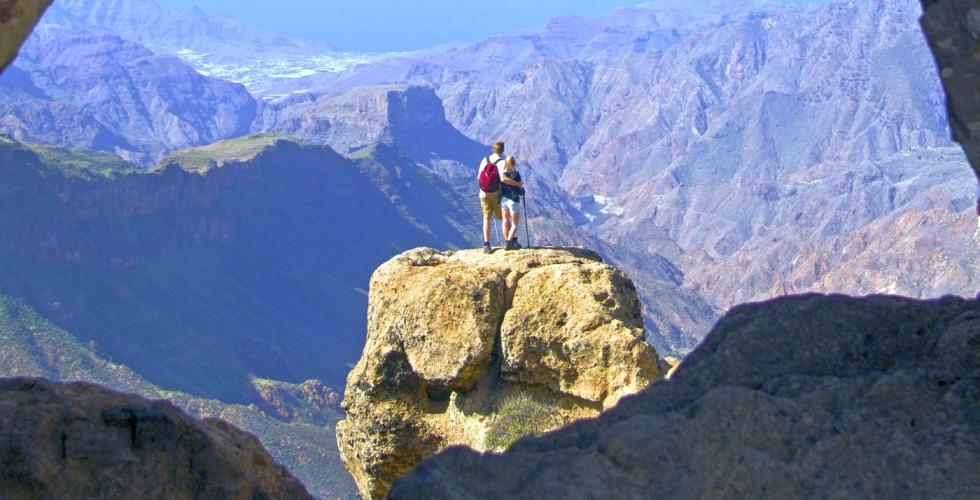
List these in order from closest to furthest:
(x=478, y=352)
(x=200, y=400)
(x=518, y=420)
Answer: (x=518, y=420) → (x=478, y=352) → (x=200, y=400)

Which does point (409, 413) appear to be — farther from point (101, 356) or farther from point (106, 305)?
point (106, 305)

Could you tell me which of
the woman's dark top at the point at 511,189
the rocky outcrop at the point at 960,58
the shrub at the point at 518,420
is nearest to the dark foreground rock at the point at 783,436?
the rocky outcrop at the point at 960,58

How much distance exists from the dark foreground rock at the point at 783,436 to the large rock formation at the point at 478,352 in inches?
246

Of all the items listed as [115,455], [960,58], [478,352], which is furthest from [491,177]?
[115,455]

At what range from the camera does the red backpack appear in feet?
66.0

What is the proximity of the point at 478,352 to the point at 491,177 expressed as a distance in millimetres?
5047

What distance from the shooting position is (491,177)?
2014 cm

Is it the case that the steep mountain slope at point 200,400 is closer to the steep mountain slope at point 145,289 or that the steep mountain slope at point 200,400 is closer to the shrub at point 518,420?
the steep mountain slope at point 145,289

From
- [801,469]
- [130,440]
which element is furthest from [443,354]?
[801,469]

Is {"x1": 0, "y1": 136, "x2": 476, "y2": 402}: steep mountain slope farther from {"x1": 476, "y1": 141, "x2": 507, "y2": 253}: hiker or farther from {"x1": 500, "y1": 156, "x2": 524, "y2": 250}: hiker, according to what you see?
{"x1": 500, "y1": 156, "x2": 524, "y2": 250}: hiker

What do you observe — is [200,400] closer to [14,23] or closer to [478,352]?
[478,352]

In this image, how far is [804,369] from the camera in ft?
27.8

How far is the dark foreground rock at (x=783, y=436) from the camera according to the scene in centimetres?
688

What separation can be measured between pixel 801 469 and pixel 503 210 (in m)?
13.3
